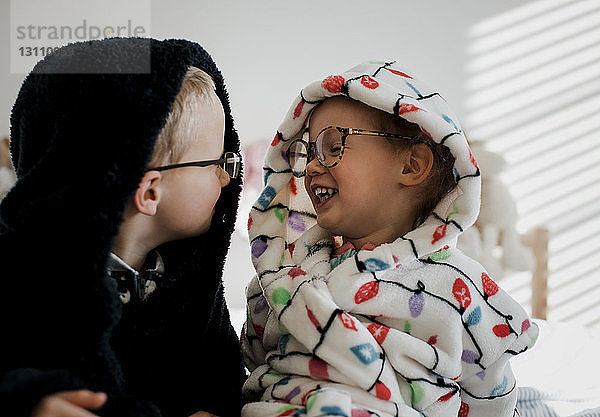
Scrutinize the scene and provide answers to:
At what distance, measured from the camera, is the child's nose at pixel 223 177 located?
1.17 metres

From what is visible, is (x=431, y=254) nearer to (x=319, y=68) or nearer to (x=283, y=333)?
(x=283, y=333)

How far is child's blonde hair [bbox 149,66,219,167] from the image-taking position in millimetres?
1035

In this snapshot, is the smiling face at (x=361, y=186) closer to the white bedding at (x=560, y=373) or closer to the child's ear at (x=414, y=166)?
the child's ear at (x=414, y=166)

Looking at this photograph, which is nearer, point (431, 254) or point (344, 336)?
point (344, 336)

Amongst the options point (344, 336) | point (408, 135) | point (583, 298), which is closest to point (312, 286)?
point (344, 336)

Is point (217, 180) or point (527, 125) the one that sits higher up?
point (217, 180)

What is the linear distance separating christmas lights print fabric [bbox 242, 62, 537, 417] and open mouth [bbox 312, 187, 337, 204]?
0.11m

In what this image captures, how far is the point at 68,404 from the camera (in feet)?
2.54

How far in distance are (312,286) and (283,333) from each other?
0.12 m

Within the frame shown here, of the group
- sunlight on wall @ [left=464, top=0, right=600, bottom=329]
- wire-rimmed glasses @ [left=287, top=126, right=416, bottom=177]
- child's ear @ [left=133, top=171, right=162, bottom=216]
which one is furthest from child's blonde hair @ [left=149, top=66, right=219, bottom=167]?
sunlight on wall @ [left=464, top=0, right=600, bottom=329]

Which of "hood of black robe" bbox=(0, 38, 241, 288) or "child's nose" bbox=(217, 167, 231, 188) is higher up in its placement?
"hood of black robe" bbox=(0, 38, 241, 288)

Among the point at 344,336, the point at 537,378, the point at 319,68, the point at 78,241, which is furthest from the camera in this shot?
the point at 319,68

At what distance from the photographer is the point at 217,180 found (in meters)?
1.14

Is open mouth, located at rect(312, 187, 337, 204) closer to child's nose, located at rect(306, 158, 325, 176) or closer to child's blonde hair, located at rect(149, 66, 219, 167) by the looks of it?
child's nose, located at rect(306, 158, 325, 176)
